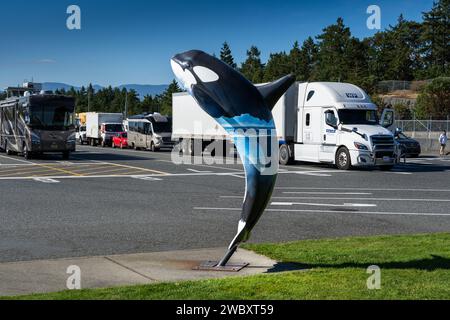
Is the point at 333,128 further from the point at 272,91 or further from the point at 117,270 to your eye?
the point at 117,270

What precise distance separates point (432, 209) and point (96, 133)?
48.2m

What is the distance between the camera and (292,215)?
47.5 feet

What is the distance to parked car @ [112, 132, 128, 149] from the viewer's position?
5400 centimetres

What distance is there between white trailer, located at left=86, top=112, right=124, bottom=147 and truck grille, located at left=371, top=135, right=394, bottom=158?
112 ft

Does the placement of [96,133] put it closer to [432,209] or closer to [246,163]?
[432,209]

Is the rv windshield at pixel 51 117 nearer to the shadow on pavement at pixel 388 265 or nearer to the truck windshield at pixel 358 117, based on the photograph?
the truck windshield at pixel 358 117

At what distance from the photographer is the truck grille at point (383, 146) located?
26.9m

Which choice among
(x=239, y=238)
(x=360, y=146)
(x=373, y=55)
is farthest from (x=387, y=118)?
(x=373, y=55)

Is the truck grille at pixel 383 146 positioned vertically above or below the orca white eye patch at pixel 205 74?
below

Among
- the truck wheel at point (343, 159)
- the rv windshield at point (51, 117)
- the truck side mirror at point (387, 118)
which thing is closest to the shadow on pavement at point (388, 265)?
the truck wheel at point (343, 159)

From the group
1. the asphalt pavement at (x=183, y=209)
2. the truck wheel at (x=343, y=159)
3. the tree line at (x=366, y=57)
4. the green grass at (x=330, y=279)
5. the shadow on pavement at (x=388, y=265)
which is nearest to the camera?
the green grass at (x=330, y=279)

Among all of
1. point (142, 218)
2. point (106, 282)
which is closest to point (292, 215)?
point (142, 218)

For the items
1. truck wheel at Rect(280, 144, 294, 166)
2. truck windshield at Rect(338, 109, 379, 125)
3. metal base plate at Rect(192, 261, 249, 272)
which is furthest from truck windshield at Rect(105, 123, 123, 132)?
metal base plate at Rect(192, 261, 249, 272)

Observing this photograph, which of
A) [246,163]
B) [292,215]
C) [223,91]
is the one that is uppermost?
[223,91]
